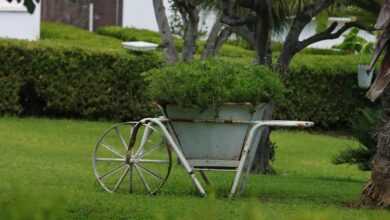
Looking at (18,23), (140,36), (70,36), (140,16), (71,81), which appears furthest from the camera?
(140,16)

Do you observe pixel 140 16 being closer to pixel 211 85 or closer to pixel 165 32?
pixel 165 32

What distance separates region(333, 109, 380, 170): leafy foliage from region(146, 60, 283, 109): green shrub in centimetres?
244

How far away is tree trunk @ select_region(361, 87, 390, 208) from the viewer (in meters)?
7.21

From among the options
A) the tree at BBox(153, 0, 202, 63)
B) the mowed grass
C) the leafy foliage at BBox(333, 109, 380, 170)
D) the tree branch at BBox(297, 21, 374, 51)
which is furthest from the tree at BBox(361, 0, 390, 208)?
the tree at BBox(153, 0, 202, 63)

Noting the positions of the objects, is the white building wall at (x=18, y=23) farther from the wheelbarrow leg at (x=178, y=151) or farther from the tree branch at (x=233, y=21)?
the wheelbarrow leg at (x=178, y=151)

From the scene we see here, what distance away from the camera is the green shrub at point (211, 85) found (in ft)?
24.2

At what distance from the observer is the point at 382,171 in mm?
7230

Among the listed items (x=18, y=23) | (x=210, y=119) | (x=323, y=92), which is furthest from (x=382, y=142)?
(x=18, y=23)

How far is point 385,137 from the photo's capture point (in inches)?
285

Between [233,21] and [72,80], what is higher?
[233,21]

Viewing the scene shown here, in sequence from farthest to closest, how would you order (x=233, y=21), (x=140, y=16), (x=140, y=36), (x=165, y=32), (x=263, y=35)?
1. (x=140, y=16)
2. (x=140, y=36)
3. (x=165, y=32)
4. (x=263, y=35)
5. (x=233, y=21)

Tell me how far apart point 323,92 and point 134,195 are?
10.9m

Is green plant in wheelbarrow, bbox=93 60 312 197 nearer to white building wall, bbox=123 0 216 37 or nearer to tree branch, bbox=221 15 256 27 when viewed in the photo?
tree branch, bbox=221 15 256 27

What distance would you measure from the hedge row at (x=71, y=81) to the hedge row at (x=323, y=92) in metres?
2.67
